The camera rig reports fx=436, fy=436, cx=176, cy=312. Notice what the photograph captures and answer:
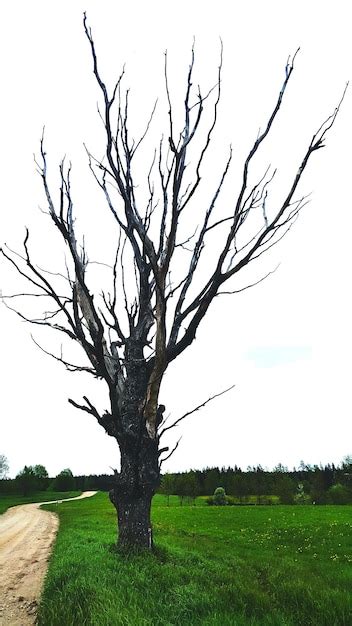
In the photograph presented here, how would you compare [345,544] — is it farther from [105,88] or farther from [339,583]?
[105,88]

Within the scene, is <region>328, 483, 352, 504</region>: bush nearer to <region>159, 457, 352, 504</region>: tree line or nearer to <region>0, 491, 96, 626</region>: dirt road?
<region>159, 457, 352, 504</region>: tree line

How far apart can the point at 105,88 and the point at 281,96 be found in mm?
2524

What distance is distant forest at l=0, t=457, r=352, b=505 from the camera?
57.1 meters

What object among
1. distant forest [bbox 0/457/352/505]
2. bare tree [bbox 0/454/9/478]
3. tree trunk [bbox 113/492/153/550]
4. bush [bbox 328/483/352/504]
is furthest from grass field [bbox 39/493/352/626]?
bare tree [bbox 0/454/9/478]

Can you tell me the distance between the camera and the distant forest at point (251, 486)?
2248 inches

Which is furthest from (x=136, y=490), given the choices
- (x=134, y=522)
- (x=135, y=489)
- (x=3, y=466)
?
(x=3, y=466)

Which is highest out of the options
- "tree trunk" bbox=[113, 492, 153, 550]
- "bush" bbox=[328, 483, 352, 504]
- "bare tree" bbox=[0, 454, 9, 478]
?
"bare tree" bbox=[0, 454, 9, 478]

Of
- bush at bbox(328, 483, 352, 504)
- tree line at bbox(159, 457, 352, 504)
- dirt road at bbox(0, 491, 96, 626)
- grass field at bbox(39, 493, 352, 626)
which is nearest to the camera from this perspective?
grass field at bbox(39, 493, 352, 626)

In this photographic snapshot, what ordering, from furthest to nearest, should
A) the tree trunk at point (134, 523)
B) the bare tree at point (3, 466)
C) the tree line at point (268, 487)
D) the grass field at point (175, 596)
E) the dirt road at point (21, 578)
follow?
the bare tree at point (3, 466), the tree line at point (268, 487), the tree trunk at point (134, 523), the dirt road at point (21, 578), the grass field at point (175, 596)

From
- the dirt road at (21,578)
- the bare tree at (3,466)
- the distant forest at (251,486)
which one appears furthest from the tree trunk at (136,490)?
the bare tree at (3,466)

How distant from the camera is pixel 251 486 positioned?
65.4m

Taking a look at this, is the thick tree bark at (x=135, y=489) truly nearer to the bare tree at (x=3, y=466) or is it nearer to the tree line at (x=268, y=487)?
the tree line at (x=268, y=487)

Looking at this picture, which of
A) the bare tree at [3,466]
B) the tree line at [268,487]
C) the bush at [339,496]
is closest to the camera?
the bush at [339,496]

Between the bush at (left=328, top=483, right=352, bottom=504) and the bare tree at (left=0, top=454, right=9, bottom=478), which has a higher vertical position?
the bare tree at (left=0, top=454, right=9, bottom=478)
